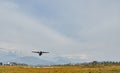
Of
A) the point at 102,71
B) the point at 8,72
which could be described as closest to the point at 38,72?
the point at 8,72

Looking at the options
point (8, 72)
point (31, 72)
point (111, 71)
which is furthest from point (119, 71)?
point (8, 72)

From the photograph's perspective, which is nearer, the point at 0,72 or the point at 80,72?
the point at 0,72

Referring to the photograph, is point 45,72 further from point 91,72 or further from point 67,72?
point 91,72

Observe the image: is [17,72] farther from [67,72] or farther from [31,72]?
[67,72]

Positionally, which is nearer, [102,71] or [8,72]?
[8,72]

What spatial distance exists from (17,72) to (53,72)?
840 centimetres

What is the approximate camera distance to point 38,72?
87.4 metres

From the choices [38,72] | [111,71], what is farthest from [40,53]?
[111,71]

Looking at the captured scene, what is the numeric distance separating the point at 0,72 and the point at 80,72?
1889 centimetres

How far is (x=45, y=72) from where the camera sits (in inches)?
3418

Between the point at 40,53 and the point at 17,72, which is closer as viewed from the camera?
the point at 17,72

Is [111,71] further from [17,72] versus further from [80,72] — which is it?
[17,72]

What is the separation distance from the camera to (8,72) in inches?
3268

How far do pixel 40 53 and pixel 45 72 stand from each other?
17.4ft
